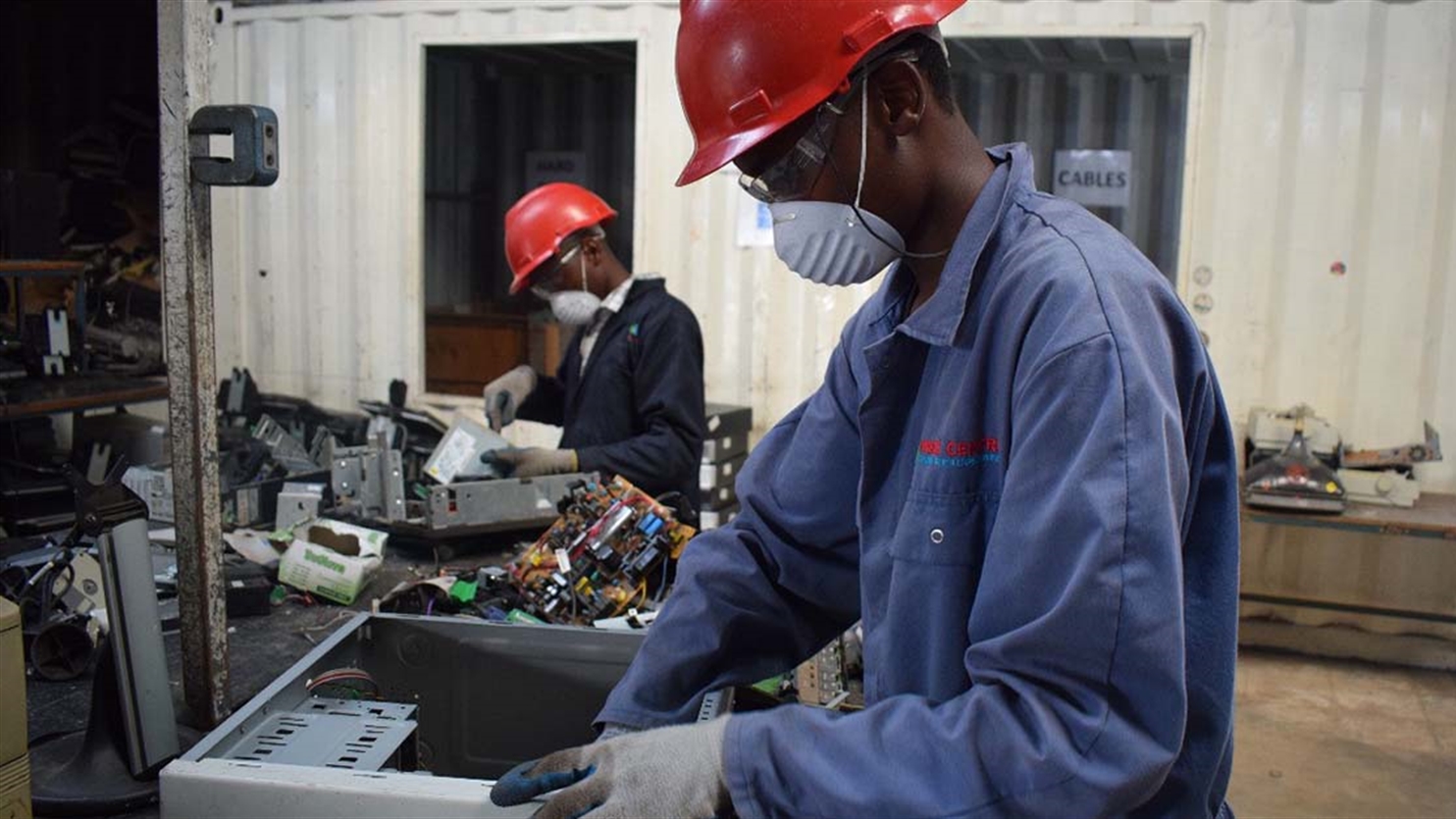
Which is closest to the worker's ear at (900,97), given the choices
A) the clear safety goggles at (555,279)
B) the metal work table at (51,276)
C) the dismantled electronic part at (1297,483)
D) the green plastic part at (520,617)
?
the green plastic part at (520,617)

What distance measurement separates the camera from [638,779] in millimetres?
1155

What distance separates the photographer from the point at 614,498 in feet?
8.36

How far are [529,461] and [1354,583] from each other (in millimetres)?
3339

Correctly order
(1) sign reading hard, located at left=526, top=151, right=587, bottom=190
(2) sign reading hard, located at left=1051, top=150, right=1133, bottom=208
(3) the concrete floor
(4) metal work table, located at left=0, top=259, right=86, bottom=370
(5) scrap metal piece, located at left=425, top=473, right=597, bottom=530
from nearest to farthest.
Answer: (5) scrap metal piece, located at left=425, top=473, right=597, bottom=530 → (3) the concrete floor → (4) metal work table, located at left=0, top=259, right=86, bottom=370 → (2) sign reading hard, located at left=1051, top=150, right=1133, bottom=208 → (1) sign reading hard, located at left=526, top=151, right=587, bottom=190

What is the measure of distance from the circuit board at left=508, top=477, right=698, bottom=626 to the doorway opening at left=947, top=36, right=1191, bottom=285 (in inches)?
191

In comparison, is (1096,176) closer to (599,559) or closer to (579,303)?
(579,303)

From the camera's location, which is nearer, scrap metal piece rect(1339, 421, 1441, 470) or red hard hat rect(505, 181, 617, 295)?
red hard hat rect(505, 181, 617, 295)

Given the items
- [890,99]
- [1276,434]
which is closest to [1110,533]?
[890,99]

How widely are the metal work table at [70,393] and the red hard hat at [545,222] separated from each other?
1.74 m

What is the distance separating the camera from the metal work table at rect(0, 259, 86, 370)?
14.4ft

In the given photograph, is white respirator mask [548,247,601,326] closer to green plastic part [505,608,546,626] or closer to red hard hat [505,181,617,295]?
red hard hat [505,181,617,295]

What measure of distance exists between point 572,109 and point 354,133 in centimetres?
262

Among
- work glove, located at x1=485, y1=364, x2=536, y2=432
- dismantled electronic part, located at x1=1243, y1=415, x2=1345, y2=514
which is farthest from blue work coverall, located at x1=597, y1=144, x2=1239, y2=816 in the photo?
dismantled electronic part, located at x1=1243, y1=415, x2=1345, y2=514

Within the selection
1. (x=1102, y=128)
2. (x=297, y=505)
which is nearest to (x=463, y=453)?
(x=297, y=505)
